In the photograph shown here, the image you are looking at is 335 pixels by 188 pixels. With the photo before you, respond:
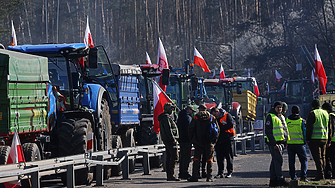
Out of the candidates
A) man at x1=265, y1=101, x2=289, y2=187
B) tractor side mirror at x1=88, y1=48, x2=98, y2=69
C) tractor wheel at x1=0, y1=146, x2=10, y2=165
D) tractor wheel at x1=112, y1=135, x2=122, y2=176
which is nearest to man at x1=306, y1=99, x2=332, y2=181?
man at x1=265, y1=101, x2=289, y2=187

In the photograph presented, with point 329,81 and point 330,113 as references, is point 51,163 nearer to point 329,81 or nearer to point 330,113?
point 330,113

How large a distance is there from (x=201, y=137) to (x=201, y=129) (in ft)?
0.57

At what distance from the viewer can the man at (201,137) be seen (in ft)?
44.5

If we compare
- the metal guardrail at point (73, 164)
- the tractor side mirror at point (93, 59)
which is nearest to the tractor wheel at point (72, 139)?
the metal guardrail at point (73, 164)

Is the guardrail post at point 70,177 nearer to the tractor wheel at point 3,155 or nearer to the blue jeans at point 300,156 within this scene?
the tractor wheel at point 3,155

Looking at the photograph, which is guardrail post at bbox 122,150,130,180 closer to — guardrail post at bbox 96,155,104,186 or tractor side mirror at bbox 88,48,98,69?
guardrail post at bbox 96,155,104,186

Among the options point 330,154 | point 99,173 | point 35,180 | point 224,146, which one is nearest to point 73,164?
point 35,180

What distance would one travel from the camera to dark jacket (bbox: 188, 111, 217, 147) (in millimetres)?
13555

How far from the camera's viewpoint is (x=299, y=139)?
12.4 meters

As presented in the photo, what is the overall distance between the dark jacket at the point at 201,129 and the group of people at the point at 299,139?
1.71 meters

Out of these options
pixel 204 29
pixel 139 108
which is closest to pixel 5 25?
pixel 204 29

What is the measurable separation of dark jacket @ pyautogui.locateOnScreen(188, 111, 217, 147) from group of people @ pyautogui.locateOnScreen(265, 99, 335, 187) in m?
1.71

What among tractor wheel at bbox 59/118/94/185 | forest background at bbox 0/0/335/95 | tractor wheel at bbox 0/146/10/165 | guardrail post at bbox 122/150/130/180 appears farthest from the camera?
forest background at bbox 0/0/335/95

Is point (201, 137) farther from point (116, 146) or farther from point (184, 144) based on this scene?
→ point (116, 146)
